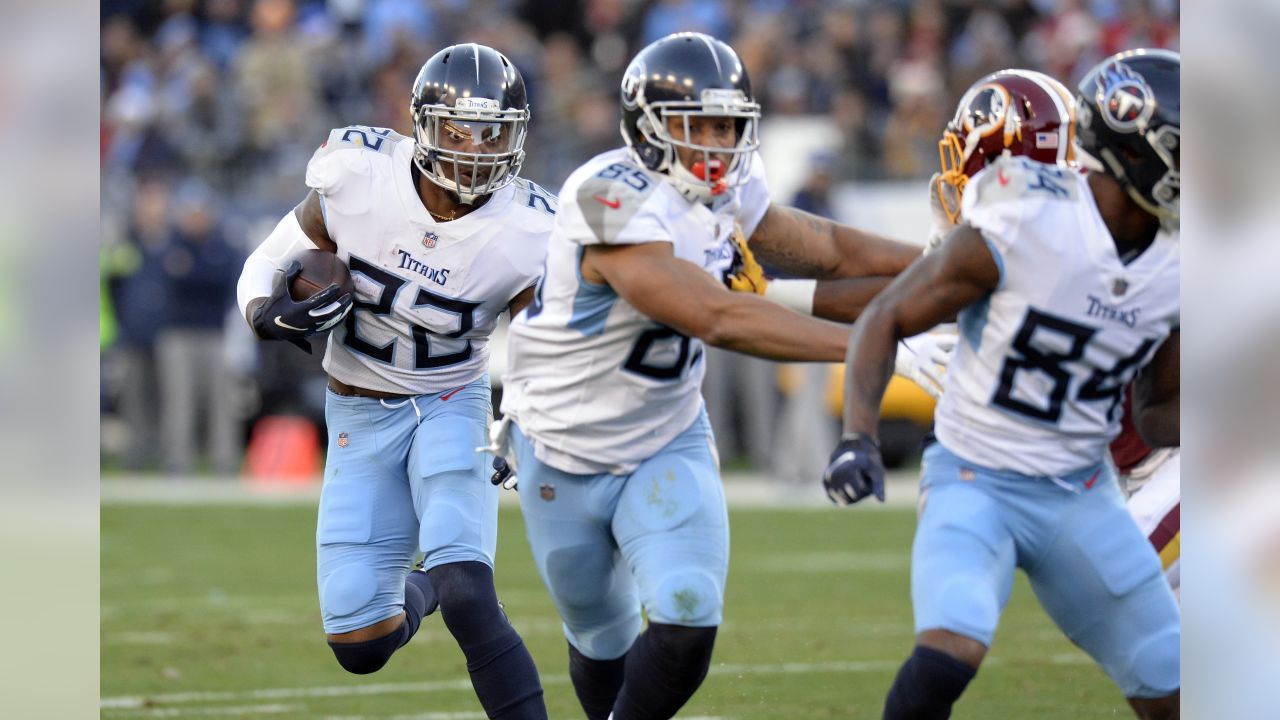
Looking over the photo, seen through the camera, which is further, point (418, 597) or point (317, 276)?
point (418, 597)

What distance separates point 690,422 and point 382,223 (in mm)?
1104

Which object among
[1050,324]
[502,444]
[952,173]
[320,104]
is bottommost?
[320,104]

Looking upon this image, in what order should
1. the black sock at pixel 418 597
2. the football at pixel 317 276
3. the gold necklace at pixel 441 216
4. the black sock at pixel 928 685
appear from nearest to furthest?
the black sock at pixel 928 685 < the football at pixel 317 276 < the gold necklace at pixel 441 216 < the black sock at pixel 418 597

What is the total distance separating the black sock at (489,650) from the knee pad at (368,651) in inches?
14.0

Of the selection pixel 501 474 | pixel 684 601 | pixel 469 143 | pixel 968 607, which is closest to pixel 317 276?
pixel 469 143

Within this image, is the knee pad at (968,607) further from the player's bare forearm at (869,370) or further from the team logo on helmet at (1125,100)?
the team logo on helmet at (1125,100)

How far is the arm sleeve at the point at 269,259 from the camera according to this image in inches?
178

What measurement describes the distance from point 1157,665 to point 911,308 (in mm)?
854

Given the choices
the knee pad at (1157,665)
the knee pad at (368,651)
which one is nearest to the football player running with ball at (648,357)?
A: the knee pad at (368,651)

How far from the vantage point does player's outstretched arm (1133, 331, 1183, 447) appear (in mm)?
3547

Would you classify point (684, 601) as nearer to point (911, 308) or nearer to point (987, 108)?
point (911, 308)

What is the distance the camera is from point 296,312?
166 inches

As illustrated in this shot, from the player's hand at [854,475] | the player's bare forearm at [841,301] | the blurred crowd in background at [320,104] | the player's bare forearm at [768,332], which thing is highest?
the player's bare forearm at [768,332]

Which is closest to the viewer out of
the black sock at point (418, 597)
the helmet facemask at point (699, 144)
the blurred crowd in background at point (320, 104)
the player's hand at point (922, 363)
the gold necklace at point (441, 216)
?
the helmet facemask at point (699, 144)
